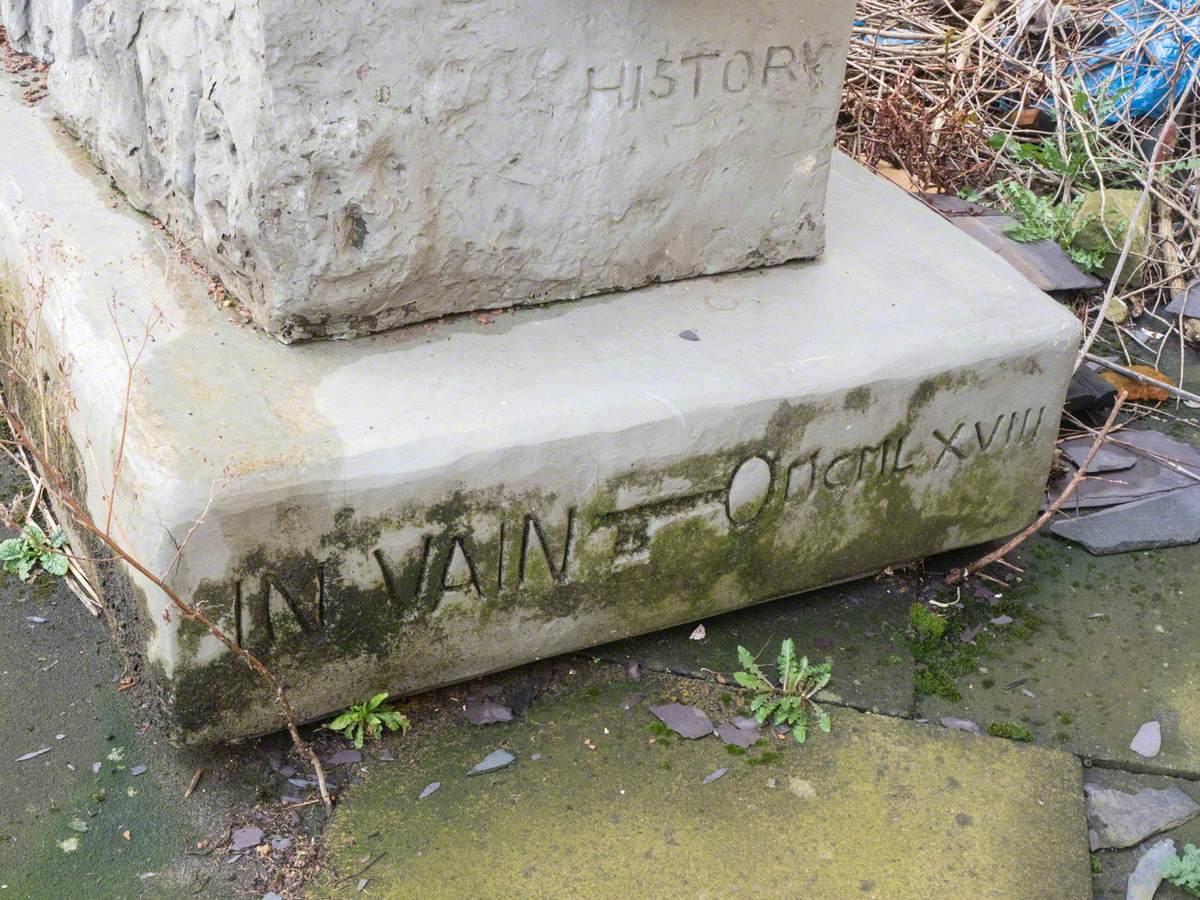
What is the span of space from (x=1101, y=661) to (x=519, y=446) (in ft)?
4.25

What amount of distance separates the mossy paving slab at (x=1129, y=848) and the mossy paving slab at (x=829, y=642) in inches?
14.5

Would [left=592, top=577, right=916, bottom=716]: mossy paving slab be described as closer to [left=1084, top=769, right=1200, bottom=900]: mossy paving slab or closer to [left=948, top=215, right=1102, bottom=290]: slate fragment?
[left=1084, top=769, right=1200, bottom=900]: mossy paving slab

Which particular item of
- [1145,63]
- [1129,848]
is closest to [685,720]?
[1129,848]

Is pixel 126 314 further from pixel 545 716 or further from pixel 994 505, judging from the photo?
pixel 994 505

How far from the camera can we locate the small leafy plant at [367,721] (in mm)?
2189

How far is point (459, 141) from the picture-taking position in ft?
7.02

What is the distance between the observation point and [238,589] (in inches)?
77.6

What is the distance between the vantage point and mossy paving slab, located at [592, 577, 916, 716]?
96.9 inches

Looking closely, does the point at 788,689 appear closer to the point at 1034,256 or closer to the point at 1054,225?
the point at 1034,256

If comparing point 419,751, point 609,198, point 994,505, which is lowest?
point 419,751

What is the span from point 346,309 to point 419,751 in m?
0.76

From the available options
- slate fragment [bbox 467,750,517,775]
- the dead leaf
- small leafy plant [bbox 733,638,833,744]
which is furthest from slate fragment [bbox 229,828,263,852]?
the dead leaf

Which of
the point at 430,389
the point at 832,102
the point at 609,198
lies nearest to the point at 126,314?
the point at 430,389

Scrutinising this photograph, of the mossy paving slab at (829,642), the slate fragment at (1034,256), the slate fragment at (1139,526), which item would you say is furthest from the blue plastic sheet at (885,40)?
the mossy paving slab at (829,642)
